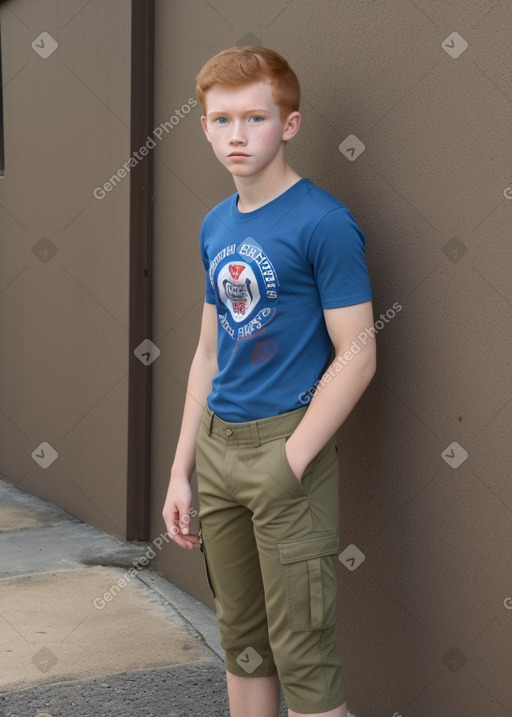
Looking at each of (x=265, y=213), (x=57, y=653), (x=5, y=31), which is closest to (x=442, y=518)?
(x=265, y=213)

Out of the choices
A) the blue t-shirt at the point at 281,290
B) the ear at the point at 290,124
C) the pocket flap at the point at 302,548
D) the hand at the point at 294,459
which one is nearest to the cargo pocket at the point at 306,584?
the pocket flap at the point at 302,548

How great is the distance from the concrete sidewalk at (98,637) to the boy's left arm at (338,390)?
3.70ft

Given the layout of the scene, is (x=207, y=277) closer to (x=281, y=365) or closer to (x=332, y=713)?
(x=281, y=365)

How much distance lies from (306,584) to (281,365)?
19.7 inches

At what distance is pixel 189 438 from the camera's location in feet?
8.80

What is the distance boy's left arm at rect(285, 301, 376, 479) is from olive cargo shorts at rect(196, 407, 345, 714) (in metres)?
0.05

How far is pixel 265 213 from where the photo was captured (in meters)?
2.39

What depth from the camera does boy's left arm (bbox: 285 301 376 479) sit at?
2250 millimetres

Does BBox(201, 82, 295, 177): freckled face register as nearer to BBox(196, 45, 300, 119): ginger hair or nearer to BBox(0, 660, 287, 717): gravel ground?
BBox(196, 45, 300, 119): ginger hair

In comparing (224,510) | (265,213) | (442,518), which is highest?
(265,213)

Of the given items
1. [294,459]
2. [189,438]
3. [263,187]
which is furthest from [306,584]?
[263,187]

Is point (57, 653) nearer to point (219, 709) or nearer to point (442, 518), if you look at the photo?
point (219, 709)

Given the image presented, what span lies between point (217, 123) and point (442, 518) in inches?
43.1

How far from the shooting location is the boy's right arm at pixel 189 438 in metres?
2.61
